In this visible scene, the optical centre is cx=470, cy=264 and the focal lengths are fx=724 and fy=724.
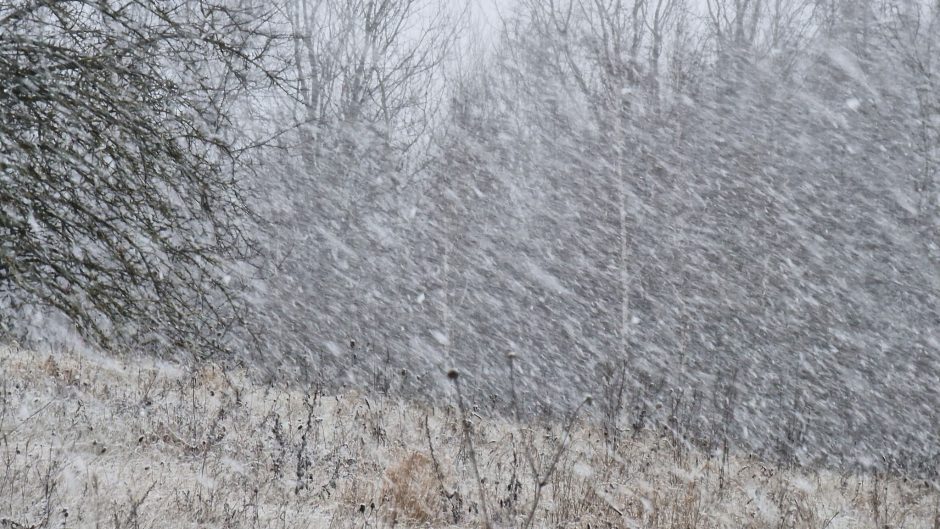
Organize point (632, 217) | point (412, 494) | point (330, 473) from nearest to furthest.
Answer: point (412, 494), point (330, 473), point (632, 217)

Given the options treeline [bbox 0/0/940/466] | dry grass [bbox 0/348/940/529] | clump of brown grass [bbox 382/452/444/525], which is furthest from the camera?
treeline [bbox 0/0/940/466]

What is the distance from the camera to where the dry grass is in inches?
168

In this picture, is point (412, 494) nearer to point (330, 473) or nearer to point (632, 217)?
point (330, 473)

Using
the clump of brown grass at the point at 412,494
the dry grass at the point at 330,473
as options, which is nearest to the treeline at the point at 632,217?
the dry grass at the point at 330,473

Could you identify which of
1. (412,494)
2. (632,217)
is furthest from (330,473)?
(632,217)

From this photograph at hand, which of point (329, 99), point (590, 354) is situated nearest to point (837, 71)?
point (590, 354)

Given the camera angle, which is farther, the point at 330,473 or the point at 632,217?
the point at 632,217

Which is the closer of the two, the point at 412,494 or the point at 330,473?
the point at 412,494

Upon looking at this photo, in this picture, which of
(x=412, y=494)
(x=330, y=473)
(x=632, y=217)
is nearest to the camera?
(x=412, y=494)

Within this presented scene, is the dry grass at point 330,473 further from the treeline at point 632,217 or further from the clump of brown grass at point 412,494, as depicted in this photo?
the treeline at point 632,217

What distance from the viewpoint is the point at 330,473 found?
5.45 metres

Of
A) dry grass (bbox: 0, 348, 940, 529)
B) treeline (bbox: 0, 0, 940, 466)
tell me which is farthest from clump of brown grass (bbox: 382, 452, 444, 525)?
treeline (bbox: 0, 0, 940, 466)

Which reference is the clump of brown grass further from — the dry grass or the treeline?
the treeline

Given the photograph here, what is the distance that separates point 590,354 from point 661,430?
262 inches
